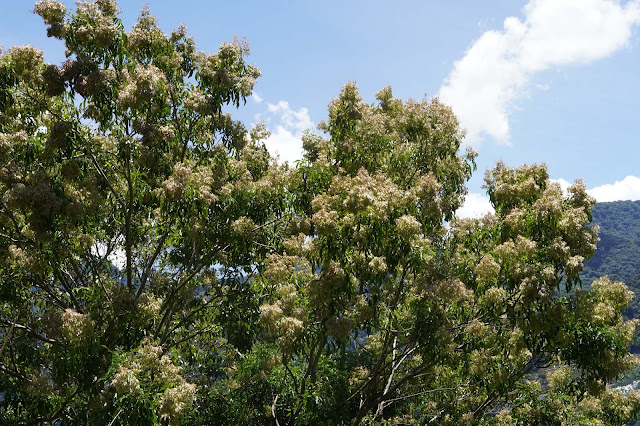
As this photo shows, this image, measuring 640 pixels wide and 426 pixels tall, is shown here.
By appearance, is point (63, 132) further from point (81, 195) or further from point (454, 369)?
point (454, 369)

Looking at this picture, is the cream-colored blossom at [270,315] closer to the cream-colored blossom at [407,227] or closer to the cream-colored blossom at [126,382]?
the cream-colored blossom at [126,382]

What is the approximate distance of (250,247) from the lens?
1002 centimetres

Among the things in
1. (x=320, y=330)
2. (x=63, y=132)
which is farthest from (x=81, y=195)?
(x=320, y=330)

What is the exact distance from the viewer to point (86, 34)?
798cm

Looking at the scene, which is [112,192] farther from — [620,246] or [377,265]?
[620,246]

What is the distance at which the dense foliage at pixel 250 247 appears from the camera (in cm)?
780

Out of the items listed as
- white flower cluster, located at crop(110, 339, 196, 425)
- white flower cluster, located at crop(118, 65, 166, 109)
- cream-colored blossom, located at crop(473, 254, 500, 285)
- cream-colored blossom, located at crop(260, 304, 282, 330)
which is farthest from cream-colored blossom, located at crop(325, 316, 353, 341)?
white flower cluster, located at crop(118, 65, 166, 109)

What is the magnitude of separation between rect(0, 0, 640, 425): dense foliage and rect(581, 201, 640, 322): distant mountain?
106m

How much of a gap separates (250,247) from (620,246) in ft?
553

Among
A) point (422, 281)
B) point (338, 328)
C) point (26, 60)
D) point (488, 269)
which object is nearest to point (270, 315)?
point (338, 328)

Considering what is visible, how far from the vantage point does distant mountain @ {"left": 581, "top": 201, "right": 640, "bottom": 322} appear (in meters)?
129

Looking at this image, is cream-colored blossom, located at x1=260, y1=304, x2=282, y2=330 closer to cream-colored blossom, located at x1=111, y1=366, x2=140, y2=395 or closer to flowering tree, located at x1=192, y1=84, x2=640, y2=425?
flowering tree, located at x1=192, y1=84, x2=640, y2=425

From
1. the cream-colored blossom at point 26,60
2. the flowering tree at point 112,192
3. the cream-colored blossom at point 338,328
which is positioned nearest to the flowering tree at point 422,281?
the cream-colored blossom at point 338,328

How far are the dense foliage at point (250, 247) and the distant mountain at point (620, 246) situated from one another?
105984mm
